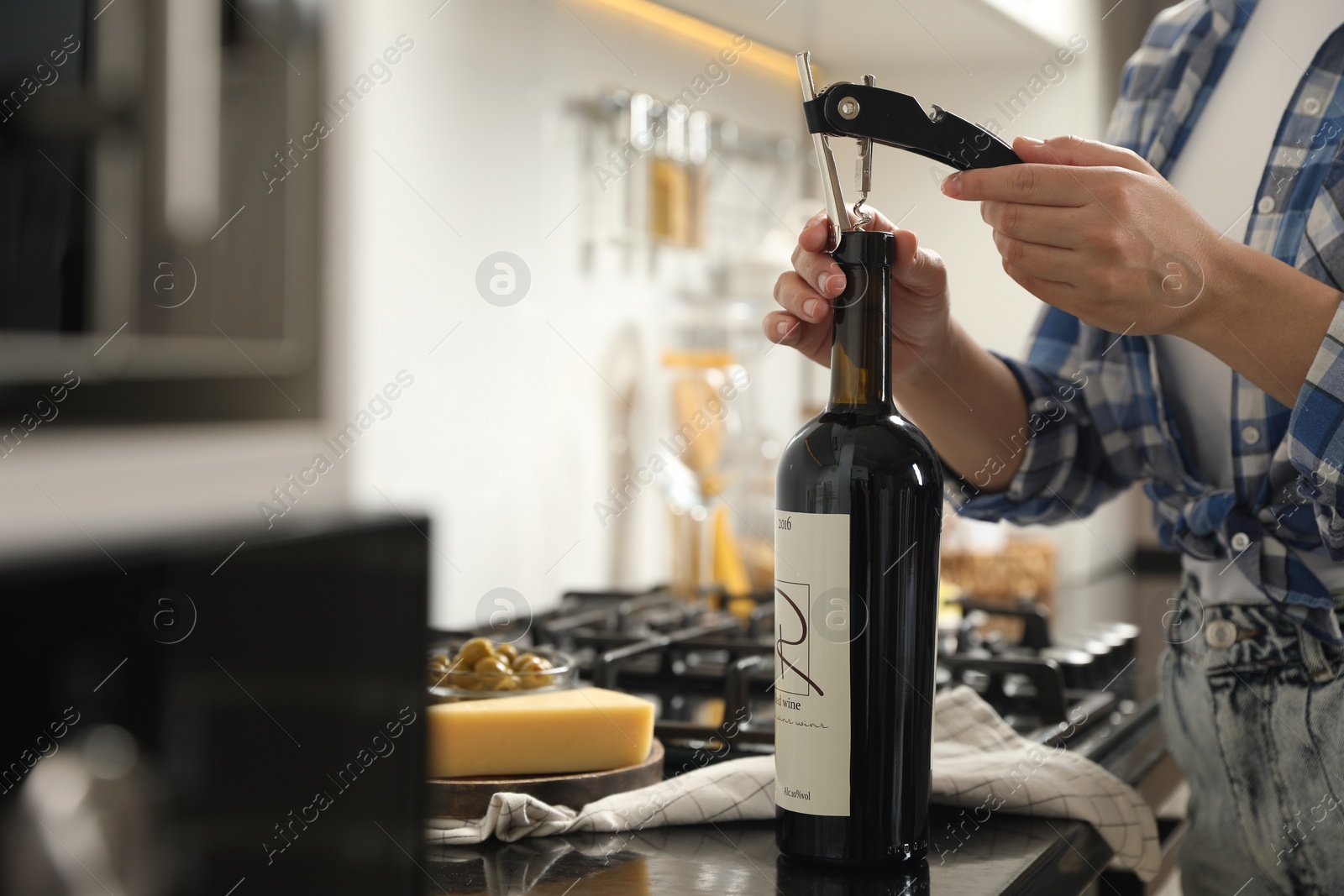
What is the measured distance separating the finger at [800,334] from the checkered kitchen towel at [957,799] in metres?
0.24

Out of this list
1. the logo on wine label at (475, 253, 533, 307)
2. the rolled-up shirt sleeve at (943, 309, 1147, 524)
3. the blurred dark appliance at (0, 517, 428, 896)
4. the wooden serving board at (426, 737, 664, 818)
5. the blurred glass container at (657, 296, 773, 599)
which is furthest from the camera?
the blurred glass container at (657, 296, 773, 599)

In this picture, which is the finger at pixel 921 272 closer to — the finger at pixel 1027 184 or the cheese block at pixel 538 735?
the finger at pixel 1027 184

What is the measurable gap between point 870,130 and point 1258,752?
0.48 meters

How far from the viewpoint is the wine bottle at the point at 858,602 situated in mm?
583

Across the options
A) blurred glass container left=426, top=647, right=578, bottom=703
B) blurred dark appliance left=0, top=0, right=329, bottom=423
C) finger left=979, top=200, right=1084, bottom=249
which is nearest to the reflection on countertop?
blurred glass container left=426, top=647, right=578, bottom=703

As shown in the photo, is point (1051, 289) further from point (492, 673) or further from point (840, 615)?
→ point (492, 673)

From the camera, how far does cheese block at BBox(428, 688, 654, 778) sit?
702 millimetres

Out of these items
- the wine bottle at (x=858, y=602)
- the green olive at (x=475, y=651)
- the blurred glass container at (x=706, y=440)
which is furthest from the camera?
the blurred glass container at (x=706, y=440)

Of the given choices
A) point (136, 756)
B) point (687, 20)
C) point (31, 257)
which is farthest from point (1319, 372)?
point (687, 20)

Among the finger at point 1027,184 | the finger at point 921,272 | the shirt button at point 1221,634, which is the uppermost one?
the finger at point 1027,184

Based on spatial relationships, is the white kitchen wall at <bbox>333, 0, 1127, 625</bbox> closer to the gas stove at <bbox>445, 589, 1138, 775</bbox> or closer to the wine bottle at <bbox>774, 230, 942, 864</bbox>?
the gas stove at <bbox>445, 589, 1138, 775</bbox>

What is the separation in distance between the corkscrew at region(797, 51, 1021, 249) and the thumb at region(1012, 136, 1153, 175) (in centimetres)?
2

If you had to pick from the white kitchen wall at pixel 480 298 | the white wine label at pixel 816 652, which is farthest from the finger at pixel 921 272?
the white kitchen wall at pixel 480 298

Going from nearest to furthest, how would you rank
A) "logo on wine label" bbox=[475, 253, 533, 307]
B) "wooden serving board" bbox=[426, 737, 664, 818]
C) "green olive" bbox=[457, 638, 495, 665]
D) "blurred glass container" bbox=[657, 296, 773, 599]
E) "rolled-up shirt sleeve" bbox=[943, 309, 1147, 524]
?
"wooden serving board" bbox=[426, 737, 664, 818], "green olive" bbox=[457, 638, 495, 665], "rolled-up shirt sleeve" bbox=[943, 309, 1147, 524], "logo on wine label" bbox=[475, 253, 533, 307], "blurred glass container" bbox=[657, 296, 773, 599]
